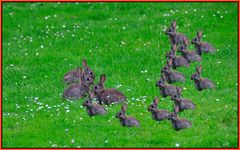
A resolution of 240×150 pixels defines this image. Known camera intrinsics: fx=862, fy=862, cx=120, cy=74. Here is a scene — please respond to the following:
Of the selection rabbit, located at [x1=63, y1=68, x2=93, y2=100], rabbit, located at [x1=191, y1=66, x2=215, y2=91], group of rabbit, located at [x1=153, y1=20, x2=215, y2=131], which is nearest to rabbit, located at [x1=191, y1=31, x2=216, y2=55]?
group of rabbit, located at [x1=153, y1=20, x2=215, y2=131]

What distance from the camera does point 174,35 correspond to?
24938 mm

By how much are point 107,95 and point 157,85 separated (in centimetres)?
132

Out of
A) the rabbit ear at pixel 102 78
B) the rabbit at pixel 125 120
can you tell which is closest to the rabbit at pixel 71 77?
the rabbit ear at pixel 102 78

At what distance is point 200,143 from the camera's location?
17672 mm

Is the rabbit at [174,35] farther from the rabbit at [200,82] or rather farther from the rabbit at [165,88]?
the rabbit at [165,88]

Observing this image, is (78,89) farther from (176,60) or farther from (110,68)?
(176,60)

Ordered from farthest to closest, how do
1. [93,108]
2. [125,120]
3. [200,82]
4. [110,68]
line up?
[110,68], [200,82], [93,108], [125,120]

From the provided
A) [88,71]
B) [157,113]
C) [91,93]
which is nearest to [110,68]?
[88,71]

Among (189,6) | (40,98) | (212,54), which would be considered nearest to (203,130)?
(40,98)

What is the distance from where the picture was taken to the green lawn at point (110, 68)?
18312 mm

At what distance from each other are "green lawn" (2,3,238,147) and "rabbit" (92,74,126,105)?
0.30 metres

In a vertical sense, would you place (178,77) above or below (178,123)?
above

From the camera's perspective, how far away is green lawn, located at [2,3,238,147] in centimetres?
1831

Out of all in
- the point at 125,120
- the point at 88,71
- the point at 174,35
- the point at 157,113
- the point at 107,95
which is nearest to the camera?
the point at 125,120
